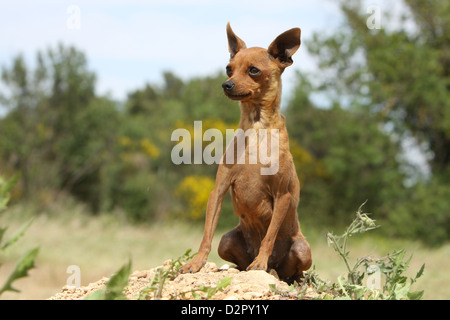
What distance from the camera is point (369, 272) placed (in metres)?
3.78

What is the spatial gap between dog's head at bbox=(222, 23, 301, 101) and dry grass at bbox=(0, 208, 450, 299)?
595 centimetres

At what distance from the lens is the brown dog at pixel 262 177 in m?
4.47

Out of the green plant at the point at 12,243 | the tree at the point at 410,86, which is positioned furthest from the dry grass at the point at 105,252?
the green plant at the point at 12,243

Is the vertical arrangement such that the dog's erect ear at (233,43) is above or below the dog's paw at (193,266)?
above

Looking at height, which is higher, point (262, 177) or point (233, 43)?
point (233, 43)

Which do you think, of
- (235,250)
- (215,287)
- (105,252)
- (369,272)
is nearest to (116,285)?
(215,287)

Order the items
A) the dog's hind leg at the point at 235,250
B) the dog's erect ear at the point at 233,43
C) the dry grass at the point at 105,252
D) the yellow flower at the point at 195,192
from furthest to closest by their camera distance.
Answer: the yellow flower at the point at 195,192 < the dry grass at the point at 105,252 < the dog's hind leg at the point at 235,250 < the dog's erect ear at the point at 233,43

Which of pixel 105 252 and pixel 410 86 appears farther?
pixel 410 86

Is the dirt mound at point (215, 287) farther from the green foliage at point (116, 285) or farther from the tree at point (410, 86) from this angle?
the tree at point (410, 86)

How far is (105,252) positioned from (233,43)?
11859 millimetres

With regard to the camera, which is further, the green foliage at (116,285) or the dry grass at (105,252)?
the dry grass at (105,252)

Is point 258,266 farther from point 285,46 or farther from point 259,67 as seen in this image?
point 285,46
